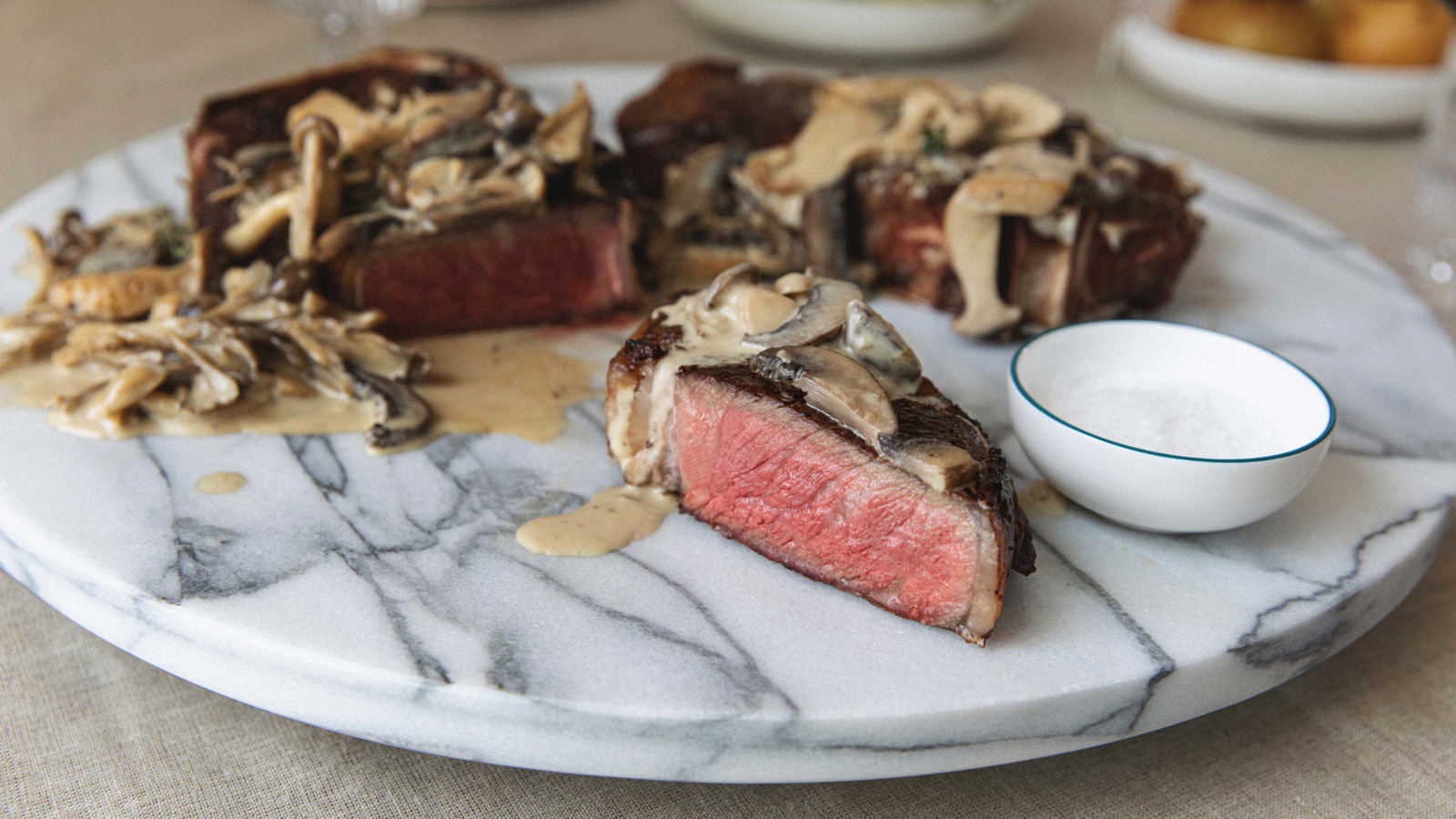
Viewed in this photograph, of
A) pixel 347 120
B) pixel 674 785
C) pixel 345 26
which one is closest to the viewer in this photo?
pixel 674 785

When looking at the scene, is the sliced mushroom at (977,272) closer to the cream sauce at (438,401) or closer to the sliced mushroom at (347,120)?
the cream sauce at (438,401)

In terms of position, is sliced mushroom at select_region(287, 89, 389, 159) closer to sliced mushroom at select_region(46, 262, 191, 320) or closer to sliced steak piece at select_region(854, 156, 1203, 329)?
sliced mushroom at select_region(46, 262, 191, 320)

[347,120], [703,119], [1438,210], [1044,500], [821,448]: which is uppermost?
[347,120]

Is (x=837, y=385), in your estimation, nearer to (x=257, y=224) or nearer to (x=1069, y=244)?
(x=1069, y=244)

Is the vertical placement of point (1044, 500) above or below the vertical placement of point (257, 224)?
below

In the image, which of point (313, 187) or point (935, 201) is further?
point (935, 201)

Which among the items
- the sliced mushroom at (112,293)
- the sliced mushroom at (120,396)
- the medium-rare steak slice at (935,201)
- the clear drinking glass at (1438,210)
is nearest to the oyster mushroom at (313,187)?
the sliced mushroom at (112,293)

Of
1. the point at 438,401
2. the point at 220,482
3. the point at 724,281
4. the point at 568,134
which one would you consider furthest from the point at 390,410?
the point at 568,134
